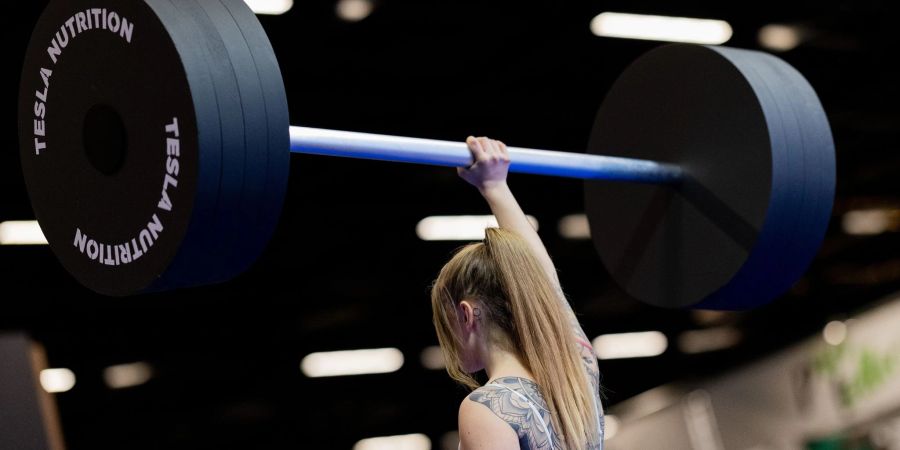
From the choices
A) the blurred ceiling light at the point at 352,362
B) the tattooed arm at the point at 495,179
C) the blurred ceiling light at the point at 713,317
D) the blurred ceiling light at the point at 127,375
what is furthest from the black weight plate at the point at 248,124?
the blurred ceiling light at the point at 713,317

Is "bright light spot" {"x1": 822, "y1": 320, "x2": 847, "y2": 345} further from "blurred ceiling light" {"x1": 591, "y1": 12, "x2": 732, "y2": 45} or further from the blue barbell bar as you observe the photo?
the blue barbell bar

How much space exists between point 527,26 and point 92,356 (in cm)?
725

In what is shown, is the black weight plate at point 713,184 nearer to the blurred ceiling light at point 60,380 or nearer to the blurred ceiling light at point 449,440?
the blurred ceiling light at point 60,380

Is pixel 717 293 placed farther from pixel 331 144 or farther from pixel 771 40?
pixel 771 40

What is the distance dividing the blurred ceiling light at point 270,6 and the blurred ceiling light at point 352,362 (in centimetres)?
754

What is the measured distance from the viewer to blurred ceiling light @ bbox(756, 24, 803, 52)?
7.04 m

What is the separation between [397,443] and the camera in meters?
16.9

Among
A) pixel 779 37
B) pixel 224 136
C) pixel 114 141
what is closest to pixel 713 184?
pixel 224 136

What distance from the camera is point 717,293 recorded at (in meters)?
2.93

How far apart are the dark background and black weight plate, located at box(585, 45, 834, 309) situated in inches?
Answer: 128

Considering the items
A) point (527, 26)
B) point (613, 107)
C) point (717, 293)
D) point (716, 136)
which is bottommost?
point (717, 293)

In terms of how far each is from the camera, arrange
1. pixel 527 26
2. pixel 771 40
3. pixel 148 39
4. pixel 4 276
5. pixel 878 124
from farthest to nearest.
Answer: pixel 4 276
pixel 878 124
pixel 771 40
pixel 527 26
pixel 148 39

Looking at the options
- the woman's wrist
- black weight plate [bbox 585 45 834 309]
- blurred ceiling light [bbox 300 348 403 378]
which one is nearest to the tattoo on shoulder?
the woman's wrist

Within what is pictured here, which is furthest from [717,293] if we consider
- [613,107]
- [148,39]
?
[148,39]
